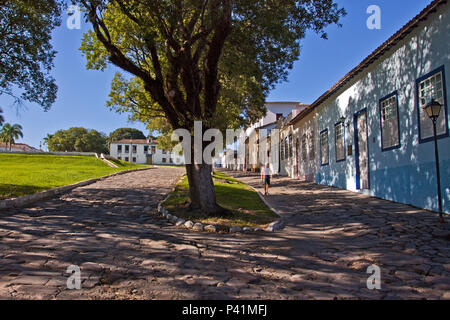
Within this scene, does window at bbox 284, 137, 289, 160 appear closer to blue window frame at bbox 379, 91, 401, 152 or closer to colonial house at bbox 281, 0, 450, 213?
colonial house at bbox 281, 0, 450, 213

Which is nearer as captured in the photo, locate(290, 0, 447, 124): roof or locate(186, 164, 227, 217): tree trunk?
locate(290, 0, 447, 124): roof

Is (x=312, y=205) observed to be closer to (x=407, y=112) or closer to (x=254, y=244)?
(x=407, y=112)

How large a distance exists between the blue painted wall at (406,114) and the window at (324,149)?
3022 millimetres

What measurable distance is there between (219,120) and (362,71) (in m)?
7.28

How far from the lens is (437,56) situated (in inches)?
326

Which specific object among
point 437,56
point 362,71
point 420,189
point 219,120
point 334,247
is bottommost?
point 334,247

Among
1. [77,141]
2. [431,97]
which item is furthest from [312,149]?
[77,141]

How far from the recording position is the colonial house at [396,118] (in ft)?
27.2

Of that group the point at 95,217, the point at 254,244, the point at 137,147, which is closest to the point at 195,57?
the point at 95,217

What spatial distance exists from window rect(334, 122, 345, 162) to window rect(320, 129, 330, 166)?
52.0 inches

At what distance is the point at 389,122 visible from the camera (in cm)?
1075

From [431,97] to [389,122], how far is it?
2.22 meters

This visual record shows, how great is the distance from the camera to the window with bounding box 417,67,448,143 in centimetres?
816

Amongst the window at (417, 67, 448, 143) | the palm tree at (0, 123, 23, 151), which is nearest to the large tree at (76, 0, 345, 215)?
the window at (417, 67, 448, 143)
